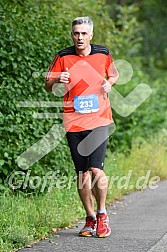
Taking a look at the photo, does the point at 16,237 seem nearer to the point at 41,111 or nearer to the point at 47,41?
the point at 41,111

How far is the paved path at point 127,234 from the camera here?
21.1 ft

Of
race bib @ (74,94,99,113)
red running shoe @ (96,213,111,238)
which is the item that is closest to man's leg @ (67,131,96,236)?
red running shoe @ (96,213,111,238)

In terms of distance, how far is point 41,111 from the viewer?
9281 mm

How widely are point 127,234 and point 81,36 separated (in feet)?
6.55

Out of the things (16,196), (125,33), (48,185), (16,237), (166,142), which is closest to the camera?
(16,237)

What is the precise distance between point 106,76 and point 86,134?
31.3 inches

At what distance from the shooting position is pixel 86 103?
6.88 metres

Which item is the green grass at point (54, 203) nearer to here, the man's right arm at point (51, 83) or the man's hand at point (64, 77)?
the man's right arm at point (51, 83)

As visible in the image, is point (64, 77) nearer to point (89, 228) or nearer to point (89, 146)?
point (89, 146)

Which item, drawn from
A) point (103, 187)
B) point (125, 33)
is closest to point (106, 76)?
point (103, 187)

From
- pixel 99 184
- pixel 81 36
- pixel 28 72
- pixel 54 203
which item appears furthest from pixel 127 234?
pixel 28 72

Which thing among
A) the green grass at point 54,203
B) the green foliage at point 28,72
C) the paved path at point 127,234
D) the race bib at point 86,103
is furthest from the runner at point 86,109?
the green foliage at point 28,72

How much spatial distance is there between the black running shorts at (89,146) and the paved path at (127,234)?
2.41 feet

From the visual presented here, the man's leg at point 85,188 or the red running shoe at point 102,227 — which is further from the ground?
the man's leg at point 85,188
